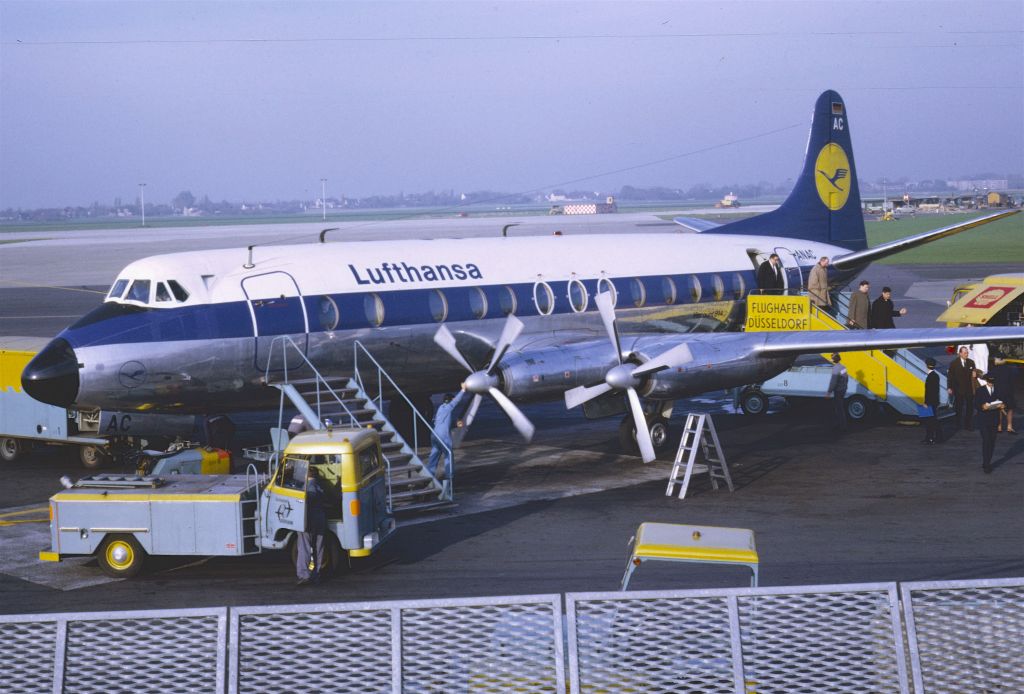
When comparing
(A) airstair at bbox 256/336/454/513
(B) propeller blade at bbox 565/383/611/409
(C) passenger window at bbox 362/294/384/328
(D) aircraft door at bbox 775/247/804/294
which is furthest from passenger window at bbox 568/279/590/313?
(D) aircraft door at bbox 775/247/804/294

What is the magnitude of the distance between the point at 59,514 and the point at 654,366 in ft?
34.6

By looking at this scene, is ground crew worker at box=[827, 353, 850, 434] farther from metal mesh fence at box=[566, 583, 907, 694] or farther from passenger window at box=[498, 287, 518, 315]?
metal mesh fence at box=[566, 583, 907, 694]

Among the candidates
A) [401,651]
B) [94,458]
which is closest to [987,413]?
[401,651]

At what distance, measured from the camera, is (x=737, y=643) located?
7.23 metres

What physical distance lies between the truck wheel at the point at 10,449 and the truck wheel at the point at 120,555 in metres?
9.87

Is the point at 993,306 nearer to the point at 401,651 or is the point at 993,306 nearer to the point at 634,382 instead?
the point at 634,382

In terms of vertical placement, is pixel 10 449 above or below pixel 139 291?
below

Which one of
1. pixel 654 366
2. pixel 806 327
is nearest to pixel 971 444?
pixel 806 327

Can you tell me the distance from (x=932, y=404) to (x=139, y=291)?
52.8 feet

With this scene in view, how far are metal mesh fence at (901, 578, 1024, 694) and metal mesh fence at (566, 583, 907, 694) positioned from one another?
0.23 m

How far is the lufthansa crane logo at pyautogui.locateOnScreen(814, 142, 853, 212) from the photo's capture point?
1325 inches

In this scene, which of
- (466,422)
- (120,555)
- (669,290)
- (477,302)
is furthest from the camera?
(669,290)

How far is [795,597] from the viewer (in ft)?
24.9

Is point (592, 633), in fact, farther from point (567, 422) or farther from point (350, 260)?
point (567, 422)
